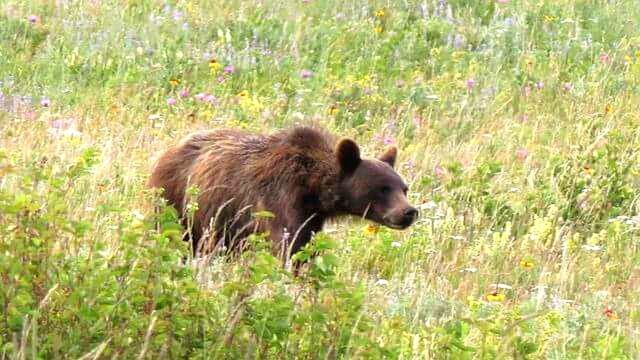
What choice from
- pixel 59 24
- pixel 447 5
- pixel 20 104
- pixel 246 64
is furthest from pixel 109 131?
pixel 447 5

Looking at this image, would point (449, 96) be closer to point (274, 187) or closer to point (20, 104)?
point (20, 104)

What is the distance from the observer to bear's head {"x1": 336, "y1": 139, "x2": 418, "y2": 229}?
658 centimetres

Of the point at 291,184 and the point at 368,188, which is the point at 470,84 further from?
the point at 291,184

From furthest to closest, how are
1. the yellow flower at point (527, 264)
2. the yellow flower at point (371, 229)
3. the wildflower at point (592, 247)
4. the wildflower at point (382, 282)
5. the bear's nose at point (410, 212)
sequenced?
the wildflower at point (592, 247), the yellow flower at point (371, 229), the yellow flower at point (527, 264), the bear's nose at point (410, 212), the wildflower at point (382, 282)

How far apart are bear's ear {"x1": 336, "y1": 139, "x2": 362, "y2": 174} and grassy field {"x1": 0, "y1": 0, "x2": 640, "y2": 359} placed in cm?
43

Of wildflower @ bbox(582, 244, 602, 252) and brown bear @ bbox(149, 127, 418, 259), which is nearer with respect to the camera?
brown bear @ bbox(149, 127, 418, 259)

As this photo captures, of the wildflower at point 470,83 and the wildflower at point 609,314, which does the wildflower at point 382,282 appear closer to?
the wildflower at point 609,314

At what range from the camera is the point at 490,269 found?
22.8 feet

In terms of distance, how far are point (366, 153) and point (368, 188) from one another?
8.40ft

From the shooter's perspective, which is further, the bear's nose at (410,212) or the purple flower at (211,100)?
the purple flower at (211,100)

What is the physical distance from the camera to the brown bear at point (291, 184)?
652cm

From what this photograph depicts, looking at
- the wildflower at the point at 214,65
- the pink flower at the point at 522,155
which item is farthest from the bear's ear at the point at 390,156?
the wildflower at the point at 214,65

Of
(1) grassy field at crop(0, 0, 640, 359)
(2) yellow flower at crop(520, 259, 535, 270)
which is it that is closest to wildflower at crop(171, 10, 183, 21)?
(1) grassy field at crop(0, 0, 640, 359)

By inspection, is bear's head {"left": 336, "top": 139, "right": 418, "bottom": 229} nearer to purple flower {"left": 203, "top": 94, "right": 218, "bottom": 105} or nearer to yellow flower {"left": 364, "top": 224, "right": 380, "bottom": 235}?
yellow flower {"left": 364, "top": 224, "right": 380, "bottom": 235}
